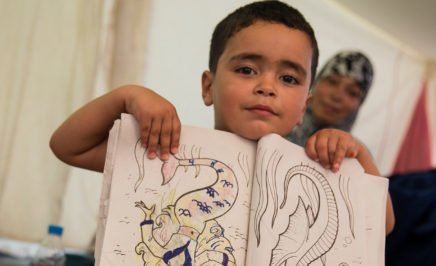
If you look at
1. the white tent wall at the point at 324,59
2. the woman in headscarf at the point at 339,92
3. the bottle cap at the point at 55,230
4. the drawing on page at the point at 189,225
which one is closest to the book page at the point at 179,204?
the drawing on page at the point at 189,225

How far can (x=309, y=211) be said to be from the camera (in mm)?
583

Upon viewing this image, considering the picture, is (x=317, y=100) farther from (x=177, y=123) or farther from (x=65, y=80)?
(x=177, y=123)

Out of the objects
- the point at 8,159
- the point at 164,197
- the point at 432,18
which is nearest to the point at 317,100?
the point at 432,18

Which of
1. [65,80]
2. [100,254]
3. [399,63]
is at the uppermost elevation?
[399,63]

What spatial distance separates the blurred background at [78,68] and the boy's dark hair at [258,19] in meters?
0.52

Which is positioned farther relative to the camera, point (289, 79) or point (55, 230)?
point (55, 230)

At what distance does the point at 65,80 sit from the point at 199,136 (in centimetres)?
76

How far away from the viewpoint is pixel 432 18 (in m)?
1.97

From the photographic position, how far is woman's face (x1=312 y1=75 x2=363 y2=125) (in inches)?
63.0

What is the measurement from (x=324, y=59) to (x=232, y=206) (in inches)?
59.7

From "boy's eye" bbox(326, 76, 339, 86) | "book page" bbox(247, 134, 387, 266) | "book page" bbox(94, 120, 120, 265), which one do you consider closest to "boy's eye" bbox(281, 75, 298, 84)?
"book page" bbox(247, 134, 387, 266)

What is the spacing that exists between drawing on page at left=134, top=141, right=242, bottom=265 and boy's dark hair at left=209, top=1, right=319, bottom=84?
243mm

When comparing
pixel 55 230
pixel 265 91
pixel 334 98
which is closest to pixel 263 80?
pixel 265 91

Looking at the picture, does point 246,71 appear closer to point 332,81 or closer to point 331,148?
point 331,148
